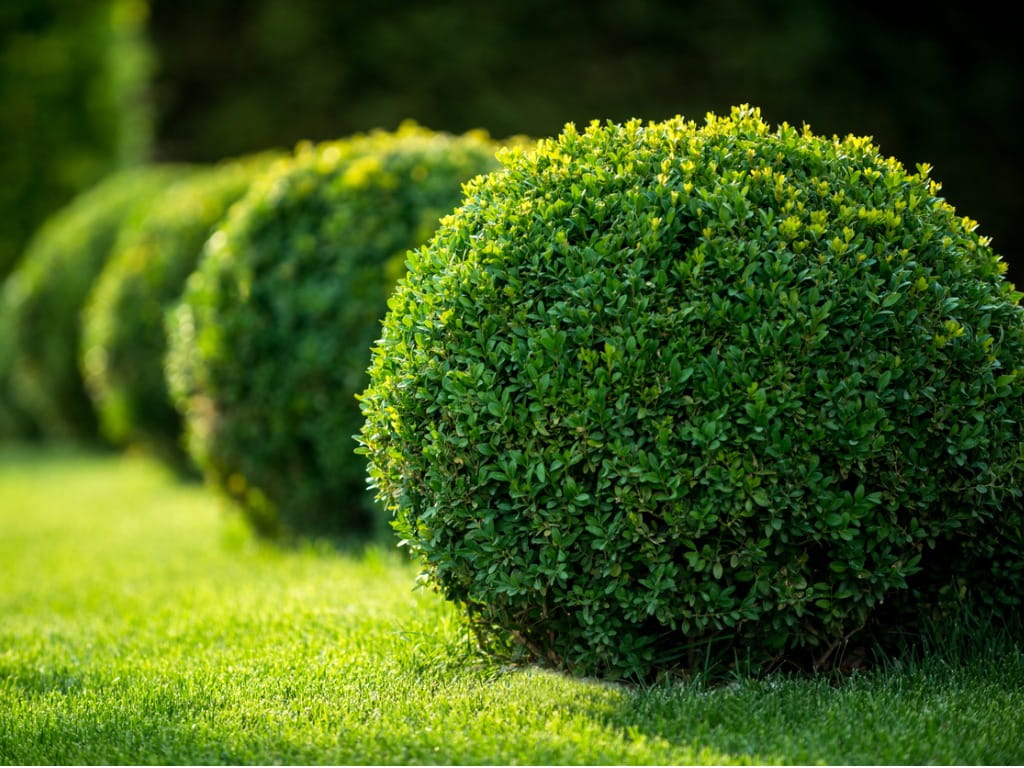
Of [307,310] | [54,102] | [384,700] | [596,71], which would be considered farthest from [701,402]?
[596,71]

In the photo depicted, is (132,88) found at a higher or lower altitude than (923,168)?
higher

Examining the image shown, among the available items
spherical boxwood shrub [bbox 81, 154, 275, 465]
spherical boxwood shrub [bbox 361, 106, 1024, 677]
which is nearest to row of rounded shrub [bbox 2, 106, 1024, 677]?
spherical boxwood shrub [bbox 361, 106, 1024, 677]

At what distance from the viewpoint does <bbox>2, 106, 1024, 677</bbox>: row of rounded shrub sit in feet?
11.8

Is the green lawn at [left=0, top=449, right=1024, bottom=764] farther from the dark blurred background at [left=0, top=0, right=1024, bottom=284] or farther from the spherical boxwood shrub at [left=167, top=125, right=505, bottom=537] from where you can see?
the dark blurred background at [left=0, top=0, right=1024, bottom=284]

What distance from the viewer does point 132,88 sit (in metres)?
17.2

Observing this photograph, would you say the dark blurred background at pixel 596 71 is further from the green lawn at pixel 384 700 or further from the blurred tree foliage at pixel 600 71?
the green lawn at pixel 384 700

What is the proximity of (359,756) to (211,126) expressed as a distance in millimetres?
23042

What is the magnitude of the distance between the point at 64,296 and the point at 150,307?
12.2ft

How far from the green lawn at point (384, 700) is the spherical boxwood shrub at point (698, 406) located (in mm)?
247

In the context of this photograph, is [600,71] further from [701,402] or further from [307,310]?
[701,402]

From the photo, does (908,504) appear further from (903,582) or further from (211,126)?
(211,126)

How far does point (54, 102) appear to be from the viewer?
16.1m

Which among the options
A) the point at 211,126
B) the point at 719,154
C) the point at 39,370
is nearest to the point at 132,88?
the point at 39,370

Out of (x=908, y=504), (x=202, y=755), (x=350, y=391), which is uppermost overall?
(x=350, y=391)
